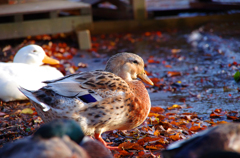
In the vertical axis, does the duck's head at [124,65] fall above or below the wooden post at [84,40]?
above

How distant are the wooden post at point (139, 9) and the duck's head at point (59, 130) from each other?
7.33m

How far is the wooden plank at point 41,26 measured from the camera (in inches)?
275

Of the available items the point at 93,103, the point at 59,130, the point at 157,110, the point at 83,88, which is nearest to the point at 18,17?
the point at 157,110

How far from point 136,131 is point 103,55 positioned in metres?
3.82

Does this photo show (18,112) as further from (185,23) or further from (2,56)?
(185,23)

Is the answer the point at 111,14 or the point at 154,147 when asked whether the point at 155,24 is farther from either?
the point at 154,147

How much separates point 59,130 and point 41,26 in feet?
19.2

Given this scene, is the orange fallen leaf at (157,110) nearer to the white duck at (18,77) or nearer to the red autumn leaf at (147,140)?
the red autumn leaf at (147,140)

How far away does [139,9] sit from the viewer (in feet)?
29.2

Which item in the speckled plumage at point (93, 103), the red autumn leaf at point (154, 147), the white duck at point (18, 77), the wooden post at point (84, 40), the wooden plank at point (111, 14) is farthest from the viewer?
the wooden plank at point (111, 14)

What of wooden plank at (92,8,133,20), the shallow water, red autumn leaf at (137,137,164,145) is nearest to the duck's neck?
red autumn leaf at (137,137,164,145)

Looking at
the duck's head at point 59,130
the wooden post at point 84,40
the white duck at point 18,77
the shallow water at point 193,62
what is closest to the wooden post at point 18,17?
the wooden post at point 84,40

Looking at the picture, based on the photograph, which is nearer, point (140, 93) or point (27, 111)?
point (140, 93)

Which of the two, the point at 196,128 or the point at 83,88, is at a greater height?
the point at 83,88
